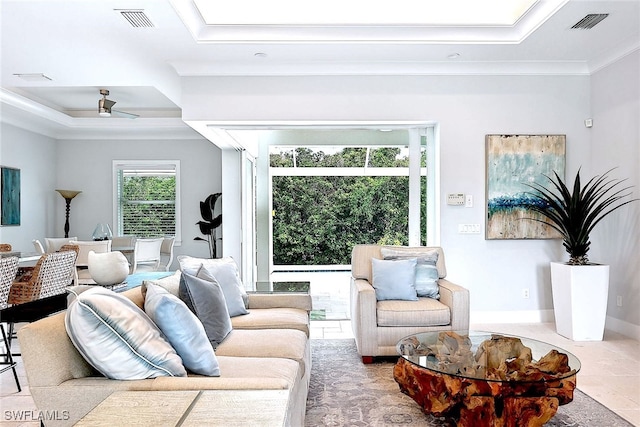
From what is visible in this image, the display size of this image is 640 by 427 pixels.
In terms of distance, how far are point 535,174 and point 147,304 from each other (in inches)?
167

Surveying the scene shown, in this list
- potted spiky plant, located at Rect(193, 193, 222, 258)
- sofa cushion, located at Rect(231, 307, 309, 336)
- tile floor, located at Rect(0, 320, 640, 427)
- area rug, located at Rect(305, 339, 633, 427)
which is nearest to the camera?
area rug, located at Rect(305, 339, 633, 427)

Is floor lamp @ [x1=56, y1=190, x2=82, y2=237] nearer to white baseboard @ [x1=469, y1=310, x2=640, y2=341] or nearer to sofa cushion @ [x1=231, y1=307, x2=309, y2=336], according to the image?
sofa cushion @ [x1=231, y1=307, x2=309, y2=336]

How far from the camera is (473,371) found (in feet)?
7.68

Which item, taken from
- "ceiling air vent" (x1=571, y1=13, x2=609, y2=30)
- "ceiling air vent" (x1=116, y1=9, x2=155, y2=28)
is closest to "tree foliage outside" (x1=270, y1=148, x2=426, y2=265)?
"ceiling air vent" (x1=571, y1=13, x2=609, y2=30)

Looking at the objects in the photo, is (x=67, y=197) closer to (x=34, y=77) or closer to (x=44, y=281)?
(x=34, y=77)

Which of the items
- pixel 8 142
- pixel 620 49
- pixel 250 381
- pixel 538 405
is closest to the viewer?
pixel 250 381

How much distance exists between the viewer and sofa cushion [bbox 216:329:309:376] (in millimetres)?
2459

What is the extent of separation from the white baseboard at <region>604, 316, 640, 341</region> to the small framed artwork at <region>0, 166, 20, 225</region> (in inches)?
298

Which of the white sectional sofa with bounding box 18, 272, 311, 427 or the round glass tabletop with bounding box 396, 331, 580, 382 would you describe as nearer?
the white sectional sofa with bounding box 18, 272, 311, 427

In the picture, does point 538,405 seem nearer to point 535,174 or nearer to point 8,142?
point 535,174

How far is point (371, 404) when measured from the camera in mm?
2900

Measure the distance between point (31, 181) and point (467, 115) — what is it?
644 centimetres

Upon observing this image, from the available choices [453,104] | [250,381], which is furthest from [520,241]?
[250,381]

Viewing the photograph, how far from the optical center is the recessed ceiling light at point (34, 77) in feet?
16.0
